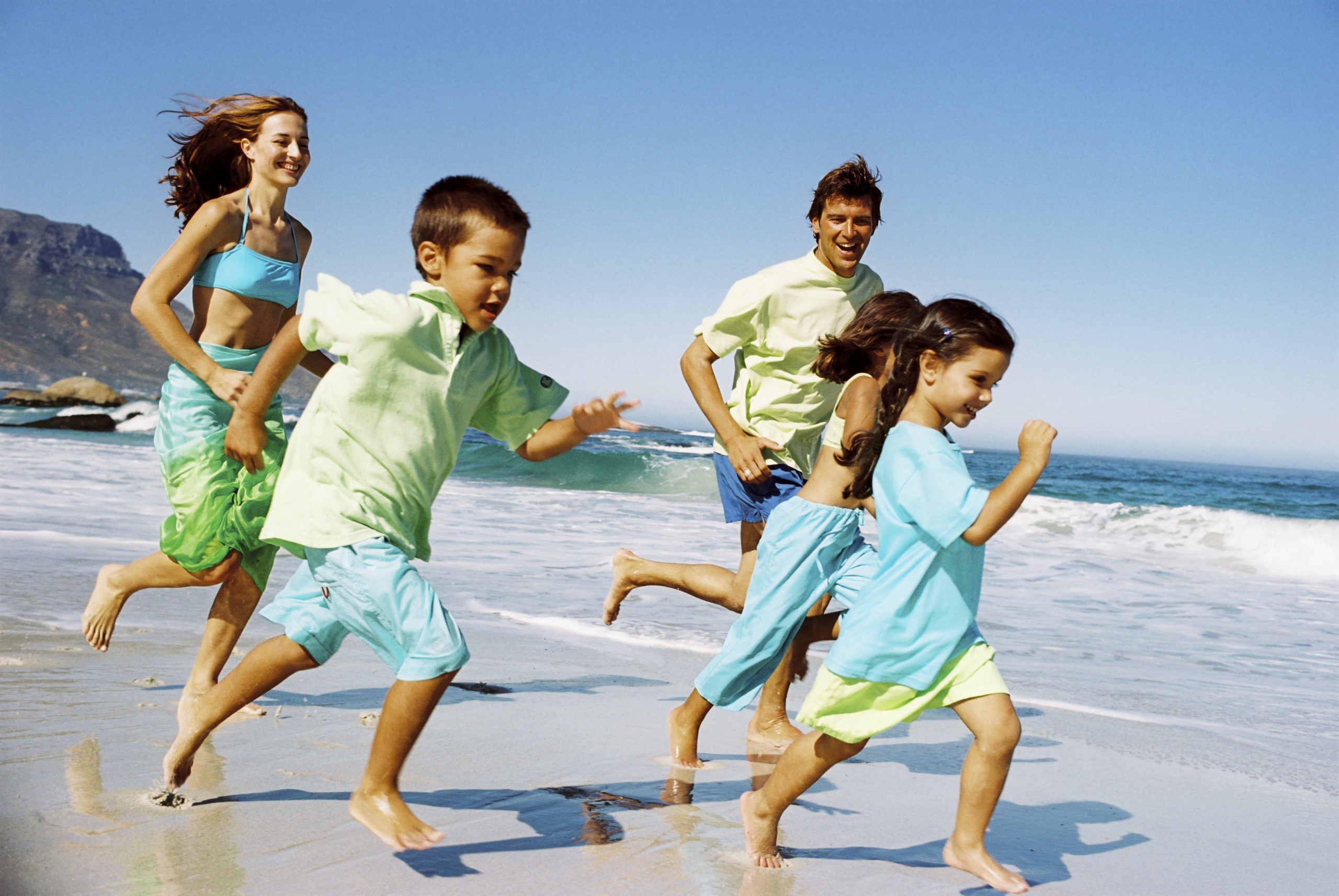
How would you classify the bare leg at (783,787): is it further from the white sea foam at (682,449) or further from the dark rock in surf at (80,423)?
the dark rock in surf at (80,423)

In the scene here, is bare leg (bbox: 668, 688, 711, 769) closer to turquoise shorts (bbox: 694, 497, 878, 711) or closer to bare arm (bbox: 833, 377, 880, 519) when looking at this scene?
turquoise shorts (bbox: 694, 497, 878, 711)

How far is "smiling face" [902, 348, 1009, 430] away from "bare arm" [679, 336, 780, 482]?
981 millimetres

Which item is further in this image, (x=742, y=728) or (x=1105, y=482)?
(x=1105, y=482)

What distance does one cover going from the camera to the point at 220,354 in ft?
10.3

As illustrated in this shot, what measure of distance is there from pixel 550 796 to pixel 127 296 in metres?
168

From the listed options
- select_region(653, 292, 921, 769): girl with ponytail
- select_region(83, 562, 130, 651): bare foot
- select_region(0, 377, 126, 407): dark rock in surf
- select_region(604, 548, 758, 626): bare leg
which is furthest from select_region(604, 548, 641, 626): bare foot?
select_region(0, 377, 126, 407): dark rock in surf

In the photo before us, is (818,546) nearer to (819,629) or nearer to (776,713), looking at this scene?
(819,629)

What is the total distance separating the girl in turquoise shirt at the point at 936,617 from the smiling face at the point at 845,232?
1.20 metres

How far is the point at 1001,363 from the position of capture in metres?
2.29

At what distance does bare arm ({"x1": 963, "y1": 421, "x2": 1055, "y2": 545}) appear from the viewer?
2049 millimetres

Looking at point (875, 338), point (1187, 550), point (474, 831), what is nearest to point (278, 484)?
point (474, 831)

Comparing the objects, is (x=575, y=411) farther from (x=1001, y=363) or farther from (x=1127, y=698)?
(x=1127, y=698)

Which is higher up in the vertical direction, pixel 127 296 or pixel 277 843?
pixel 127 296

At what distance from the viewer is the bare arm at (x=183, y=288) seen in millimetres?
2850
